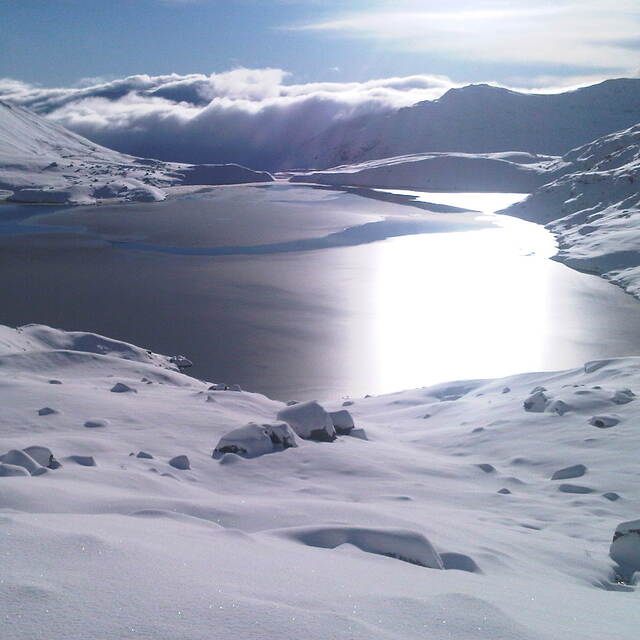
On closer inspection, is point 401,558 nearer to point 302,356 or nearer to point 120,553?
point 120,553

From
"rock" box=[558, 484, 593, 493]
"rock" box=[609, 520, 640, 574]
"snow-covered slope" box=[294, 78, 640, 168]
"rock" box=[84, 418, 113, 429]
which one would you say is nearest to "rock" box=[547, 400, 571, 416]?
"rock" box=[558, 484, 593, 493]

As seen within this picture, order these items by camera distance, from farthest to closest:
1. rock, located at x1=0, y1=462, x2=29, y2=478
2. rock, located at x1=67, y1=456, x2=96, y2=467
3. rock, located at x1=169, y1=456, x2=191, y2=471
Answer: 1. rock, located at x1=169, y1=456, x2=191, y2=471
2. rock, located at x1=67, y1=456, x2=96, y2=467
3. rock, located at x1=0, y1=462, x2=29, y2=478

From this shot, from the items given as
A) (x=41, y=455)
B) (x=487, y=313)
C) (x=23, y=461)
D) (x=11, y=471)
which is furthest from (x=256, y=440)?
(x=487, y=313)

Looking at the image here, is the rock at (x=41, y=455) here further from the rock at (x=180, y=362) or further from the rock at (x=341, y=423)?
the rock at (x=180, y=362)

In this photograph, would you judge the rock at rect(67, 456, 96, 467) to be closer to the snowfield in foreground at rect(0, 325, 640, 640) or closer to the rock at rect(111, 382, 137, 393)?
the snowfield in foreground at rect(0, 325, 640, 640)

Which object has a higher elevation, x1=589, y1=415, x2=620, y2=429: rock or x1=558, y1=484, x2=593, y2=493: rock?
x1=589, y1=415, x2=620, y2=429: rock

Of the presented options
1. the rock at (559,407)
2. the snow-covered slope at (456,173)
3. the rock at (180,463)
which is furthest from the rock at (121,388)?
the snow-covered slope at (456,173)
